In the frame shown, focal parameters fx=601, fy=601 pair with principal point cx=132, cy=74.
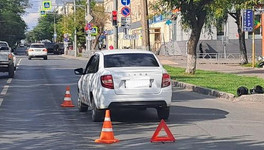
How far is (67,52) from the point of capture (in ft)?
271

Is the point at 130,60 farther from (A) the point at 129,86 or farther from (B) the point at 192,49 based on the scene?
(B) the point at 192,49

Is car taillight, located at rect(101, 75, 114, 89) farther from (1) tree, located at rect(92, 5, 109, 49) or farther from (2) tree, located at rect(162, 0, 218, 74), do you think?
(1) tree, located at rect(92, 5, 109, 49)

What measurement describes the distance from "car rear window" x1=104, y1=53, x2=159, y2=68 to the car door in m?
0.38

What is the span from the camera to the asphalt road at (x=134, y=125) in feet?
34.1

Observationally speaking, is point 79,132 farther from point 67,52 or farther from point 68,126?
point 67,52

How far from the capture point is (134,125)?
42.4 feet

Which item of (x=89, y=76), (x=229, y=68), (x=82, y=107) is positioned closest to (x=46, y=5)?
(x=229, y=68)

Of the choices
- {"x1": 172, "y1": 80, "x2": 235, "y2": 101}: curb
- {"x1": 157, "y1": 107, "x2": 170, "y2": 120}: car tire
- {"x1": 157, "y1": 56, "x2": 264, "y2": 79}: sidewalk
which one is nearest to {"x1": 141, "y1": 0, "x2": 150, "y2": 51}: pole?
{"x1": 157, "y1": 56, "x2": 264, "y2": 79}: sidewalk

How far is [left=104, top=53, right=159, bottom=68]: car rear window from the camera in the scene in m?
13.5

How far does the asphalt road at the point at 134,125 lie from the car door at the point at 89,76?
1.84ft

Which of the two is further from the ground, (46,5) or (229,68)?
(46,5)

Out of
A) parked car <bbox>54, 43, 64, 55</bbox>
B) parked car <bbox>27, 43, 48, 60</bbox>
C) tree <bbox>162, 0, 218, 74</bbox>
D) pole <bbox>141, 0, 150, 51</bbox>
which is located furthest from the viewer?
parked car <bbox>54, 43, 64, 55</bbox>

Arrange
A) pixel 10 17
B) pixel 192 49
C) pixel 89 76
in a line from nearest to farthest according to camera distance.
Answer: pixel 89 76 < pixel 192 49 < pixel 10 17

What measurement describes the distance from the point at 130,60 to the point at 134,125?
5.19 feet
